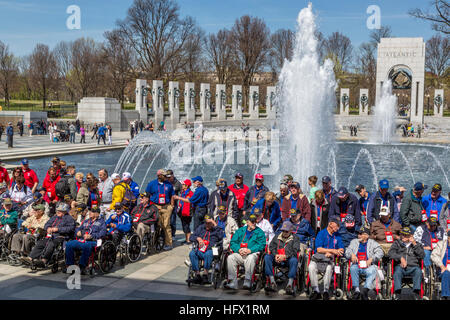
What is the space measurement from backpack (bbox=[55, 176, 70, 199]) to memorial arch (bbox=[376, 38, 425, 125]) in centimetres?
5777

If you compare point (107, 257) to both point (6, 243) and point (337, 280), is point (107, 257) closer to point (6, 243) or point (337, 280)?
point (6, 243)

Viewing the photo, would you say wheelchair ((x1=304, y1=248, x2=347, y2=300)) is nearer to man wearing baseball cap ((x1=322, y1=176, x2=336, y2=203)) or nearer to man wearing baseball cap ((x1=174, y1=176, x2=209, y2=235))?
man wearing baseball cap ((x1=322, y1=176, x2=336, y2=203))

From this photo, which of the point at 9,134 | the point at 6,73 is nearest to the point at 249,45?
the point at 6,73

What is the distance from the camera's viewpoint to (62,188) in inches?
448

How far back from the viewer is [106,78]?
244ft

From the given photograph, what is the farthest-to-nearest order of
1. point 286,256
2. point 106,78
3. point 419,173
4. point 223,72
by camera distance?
point 223,72, point 106,78, point 419,173, point 286,256

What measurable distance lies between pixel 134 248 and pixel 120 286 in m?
1.55

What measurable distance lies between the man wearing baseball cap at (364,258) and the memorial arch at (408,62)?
58967 mm

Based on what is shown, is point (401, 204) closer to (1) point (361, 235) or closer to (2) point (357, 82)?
(1) point (361, 235)

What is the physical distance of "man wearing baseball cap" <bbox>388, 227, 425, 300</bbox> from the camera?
7.44m

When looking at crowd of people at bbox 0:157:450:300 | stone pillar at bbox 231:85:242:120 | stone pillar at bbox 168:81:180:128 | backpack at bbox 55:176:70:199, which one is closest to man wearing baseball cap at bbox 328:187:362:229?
crowd of people at bbox 0:157:450:300

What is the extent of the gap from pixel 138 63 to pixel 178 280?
64019 mm
